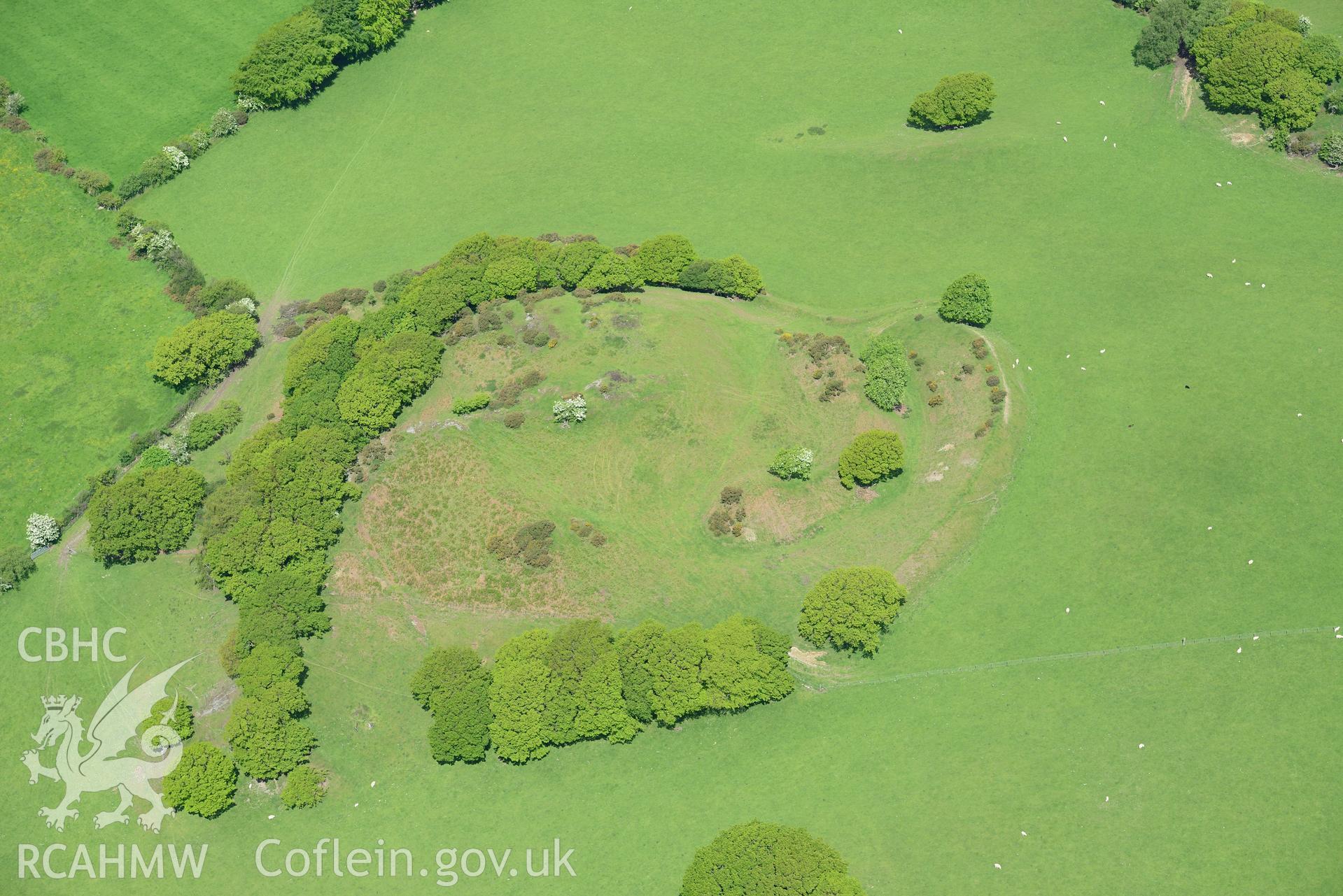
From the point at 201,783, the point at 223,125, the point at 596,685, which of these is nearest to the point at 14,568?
the point at 201,783

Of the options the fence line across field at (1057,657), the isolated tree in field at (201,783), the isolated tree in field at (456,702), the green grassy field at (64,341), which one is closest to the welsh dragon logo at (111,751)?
the isolated tree in field at (201,783)

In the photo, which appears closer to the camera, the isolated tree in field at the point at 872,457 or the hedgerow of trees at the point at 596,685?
the hedgerow of trees at the point at 596,685

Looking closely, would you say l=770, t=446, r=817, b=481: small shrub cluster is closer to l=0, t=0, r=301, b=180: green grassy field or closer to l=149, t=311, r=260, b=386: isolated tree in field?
l=149, t=311, r=260, b=386: isolated tree in field

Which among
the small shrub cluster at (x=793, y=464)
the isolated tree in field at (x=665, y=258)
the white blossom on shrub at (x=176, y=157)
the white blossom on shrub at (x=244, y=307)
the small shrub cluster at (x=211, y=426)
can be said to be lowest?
the small shrub cluster at (x=211, y=426)

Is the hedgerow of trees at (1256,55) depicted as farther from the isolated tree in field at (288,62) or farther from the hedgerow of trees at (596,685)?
the isolated tree in field at (288,62)

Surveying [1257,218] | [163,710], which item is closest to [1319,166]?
[1257,218]

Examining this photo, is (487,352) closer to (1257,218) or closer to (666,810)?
(666,810)
